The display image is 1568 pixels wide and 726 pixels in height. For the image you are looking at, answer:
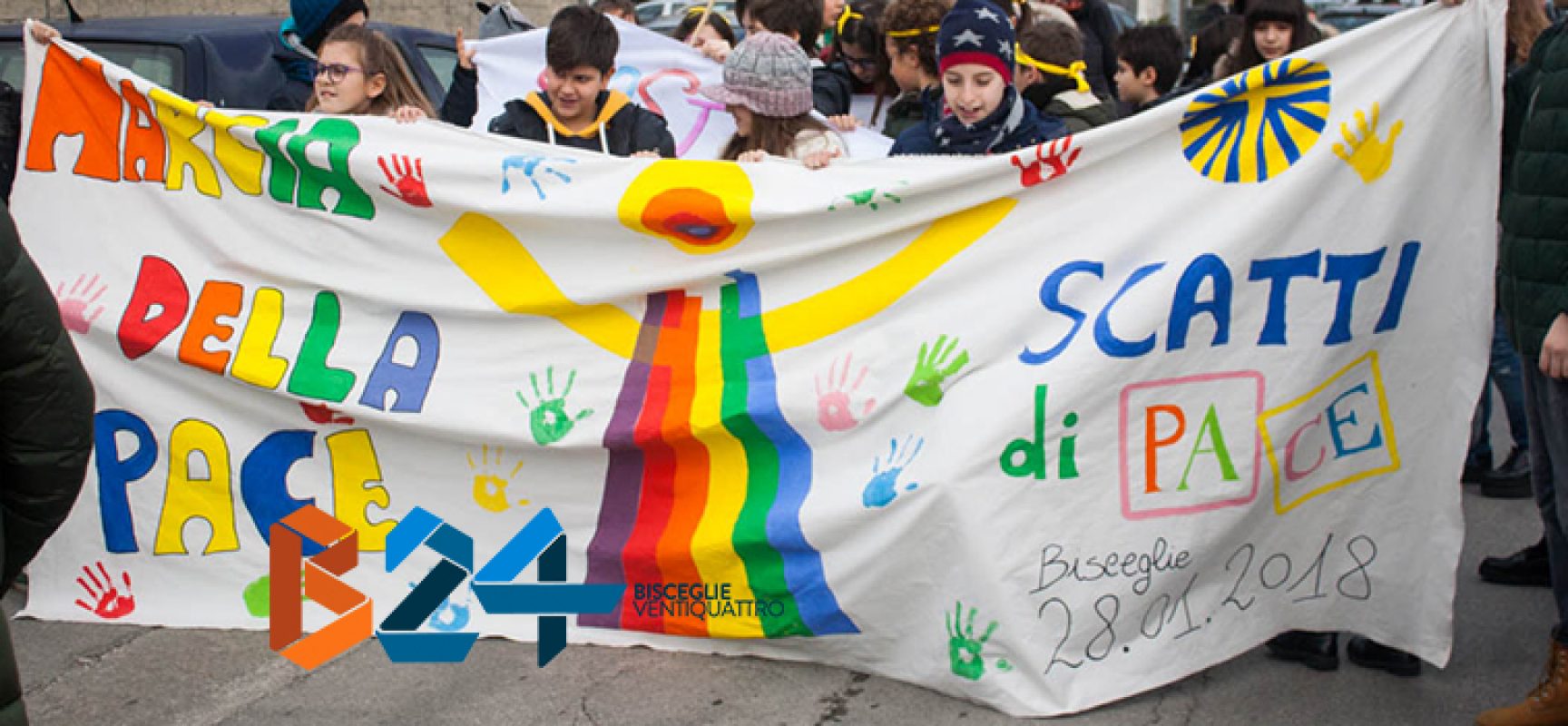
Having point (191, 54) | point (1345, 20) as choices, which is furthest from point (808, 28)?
point (1345, 20)

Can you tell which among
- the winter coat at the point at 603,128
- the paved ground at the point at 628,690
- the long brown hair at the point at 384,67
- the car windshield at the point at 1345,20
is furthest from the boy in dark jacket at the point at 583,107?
the car windshield at the point at 1345,20

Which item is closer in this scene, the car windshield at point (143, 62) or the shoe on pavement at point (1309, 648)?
the shoe on pavement at point (1309, 648)

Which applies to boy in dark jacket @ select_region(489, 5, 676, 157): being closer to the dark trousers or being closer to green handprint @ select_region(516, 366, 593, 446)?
green handprint @ select_region(516, 366, 593, 446)

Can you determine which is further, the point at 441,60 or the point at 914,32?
the point at 441,60

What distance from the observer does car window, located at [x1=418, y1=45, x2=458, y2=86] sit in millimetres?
8148

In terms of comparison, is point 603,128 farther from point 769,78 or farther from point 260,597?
point 260,597

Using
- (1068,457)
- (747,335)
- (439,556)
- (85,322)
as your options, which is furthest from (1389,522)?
(85,322)

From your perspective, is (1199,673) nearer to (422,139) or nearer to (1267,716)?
(1267,716)

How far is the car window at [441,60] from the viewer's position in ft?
26.7

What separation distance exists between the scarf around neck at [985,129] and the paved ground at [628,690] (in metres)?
1.41

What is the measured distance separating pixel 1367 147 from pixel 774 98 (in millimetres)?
1702

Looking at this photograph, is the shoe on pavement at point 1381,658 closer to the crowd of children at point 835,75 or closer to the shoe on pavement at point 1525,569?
the shoe on pavement at point 1525,569

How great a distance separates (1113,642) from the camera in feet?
12.5

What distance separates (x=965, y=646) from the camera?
3.80 m
